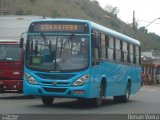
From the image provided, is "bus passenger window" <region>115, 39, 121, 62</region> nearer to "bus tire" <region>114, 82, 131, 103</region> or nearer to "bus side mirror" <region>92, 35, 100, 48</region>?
"bus tire" <region>114, 82, 131, 103</region>

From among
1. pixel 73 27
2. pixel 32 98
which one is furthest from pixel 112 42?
pixel 32 98

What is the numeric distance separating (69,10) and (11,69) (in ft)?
310

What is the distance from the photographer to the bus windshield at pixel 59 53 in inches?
756

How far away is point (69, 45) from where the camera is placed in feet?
63.6

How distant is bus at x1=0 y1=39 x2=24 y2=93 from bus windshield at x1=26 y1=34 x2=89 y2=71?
5.55 metres

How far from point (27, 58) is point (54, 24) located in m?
1.52

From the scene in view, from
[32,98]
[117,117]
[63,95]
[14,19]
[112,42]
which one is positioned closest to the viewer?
[117,117]

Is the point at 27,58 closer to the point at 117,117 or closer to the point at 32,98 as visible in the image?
the point at 117,117

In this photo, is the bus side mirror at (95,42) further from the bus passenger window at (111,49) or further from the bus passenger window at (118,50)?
the bus passenger window at (118,50)

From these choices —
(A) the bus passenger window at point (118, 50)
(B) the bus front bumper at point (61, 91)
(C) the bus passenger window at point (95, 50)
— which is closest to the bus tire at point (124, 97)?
(A) the bus passenger window at point (118, 50)

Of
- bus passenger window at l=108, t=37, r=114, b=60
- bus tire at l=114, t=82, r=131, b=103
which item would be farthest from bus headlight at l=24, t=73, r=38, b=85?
bus tire at l=114, t=82, r=131, b=103

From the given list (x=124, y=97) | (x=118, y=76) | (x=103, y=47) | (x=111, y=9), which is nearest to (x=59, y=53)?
(x=103, y=47)

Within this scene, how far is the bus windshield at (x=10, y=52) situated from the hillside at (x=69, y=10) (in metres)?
63.3

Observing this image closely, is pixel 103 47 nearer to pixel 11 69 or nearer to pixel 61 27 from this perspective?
pixel 61 27
